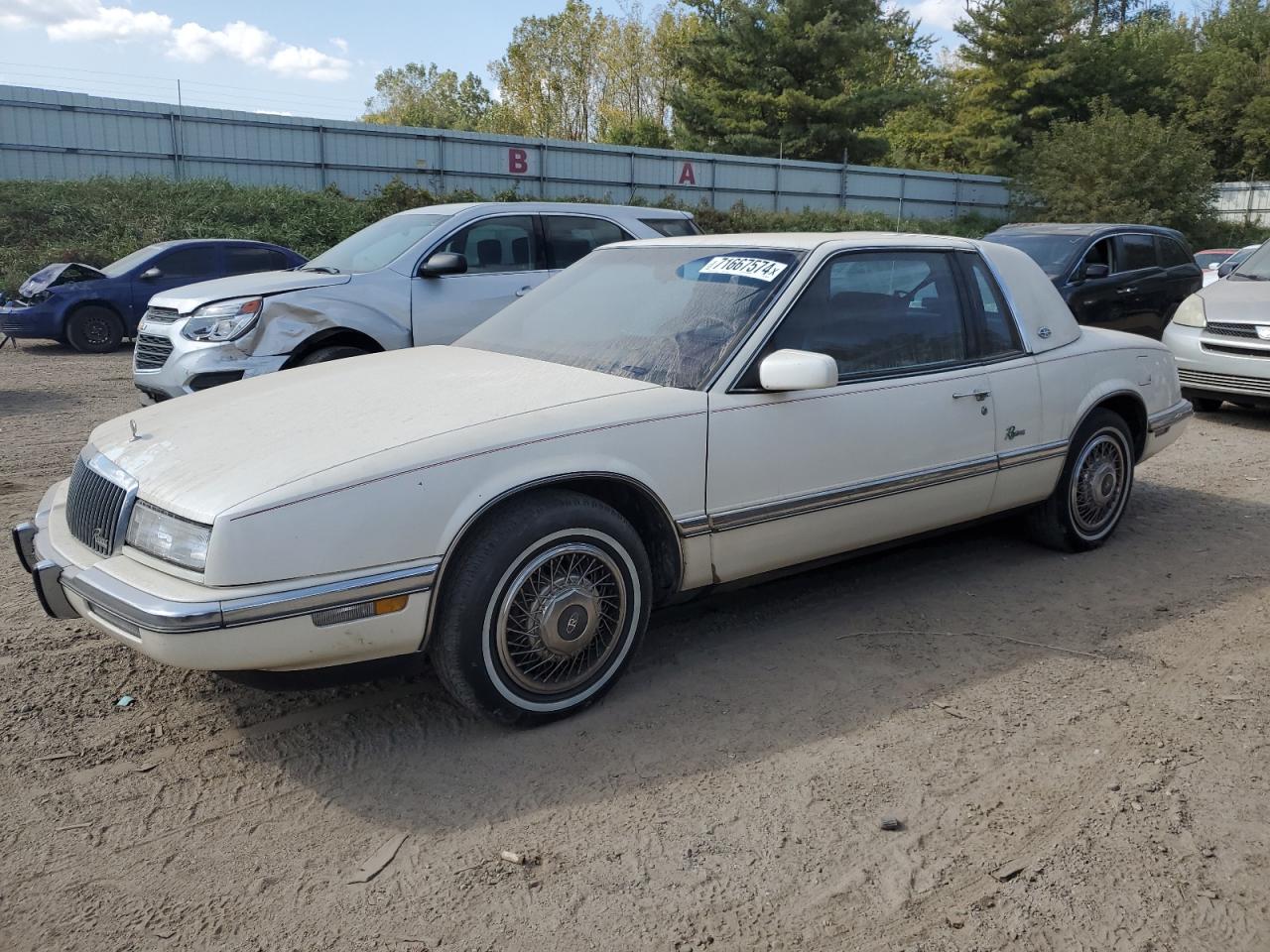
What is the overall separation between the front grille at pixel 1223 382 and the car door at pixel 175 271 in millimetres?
11858

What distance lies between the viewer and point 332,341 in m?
7.36

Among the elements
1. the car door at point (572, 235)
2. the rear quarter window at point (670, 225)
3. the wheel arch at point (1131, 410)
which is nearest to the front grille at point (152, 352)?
the car door at point (572, 235)

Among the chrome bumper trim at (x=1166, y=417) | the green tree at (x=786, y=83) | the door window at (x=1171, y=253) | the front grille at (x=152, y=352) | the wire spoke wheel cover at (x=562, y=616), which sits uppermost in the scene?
the green tree at (x=786, y=83)

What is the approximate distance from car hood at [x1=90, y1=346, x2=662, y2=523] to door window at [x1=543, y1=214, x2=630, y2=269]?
431 centimetres

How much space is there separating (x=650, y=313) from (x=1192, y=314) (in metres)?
6.95

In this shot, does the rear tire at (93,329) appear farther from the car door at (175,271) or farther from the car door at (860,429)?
the car door at (860,429)

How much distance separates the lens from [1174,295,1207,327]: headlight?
8.97m

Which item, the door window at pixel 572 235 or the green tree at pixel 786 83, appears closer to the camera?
the door window at pixel 572 235

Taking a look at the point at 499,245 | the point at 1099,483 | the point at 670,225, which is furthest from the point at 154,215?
the point at 1099,483

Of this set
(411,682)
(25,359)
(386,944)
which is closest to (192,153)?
(25,359)

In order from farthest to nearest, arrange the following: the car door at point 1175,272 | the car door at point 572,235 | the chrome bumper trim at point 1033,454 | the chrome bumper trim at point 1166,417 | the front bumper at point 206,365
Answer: the car door at point 1175,272 → the car door at point 572,235 → the front bumper at point 206,365 → the chrome bumper trim at point 1166,417 → the chrome bumper trim at point 1033,454

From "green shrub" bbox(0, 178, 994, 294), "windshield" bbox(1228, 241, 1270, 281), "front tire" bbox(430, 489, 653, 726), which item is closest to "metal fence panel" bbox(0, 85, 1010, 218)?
"green shrub" bbox(0, 178, 994, 294)

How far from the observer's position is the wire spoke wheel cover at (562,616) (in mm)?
3262

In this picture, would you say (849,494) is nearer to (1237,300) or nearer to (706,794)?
(706,794)
